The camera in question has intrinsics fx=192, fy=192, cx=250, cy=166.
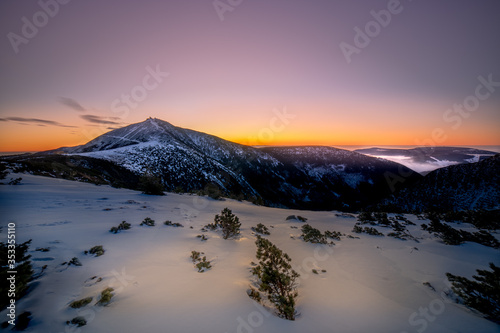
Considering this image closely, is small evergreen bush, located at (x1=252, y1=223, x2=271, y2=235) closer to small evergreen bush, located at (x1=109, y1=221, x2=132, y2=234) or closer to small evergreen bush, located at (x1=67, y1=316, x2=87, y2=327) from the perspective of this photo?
small evergreen bush, located at (x1=109, y1=221, x2=132, y2=234)

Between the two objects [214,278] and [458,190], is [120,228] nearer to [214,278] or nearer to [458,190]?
[214,278]

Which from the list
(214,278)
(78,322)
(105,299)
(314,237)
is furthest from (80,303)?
(314,237)

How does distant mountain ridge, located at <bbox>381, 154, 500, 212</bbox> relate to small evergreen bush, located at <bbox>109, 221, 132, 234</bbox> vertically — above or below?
below

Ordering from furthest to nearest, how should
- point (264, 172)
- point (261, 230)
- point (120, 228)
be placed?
point (264, 172), point (261, 230), point (120, 228)

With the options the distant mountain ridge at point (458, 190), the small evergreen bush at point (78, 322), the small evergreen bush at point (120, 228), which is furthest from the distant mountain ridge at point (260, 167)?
the small evergreen bush at point (78, 322)

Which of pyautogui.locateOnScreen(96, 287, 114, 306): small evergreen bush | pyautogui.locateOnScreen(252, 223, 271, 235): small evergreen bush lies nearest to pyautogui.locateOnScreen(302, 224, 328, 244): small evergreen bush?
pyautogui.locateOnScreen(252, 223, 271, 235): small evergreen bush

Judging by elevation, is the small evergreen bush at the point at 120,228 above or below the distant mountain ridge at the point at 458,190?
above

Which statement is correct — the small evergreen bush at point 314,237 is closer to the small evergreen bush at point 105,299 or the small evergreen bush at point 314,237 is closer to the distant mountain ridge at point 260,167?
the small evergreen bush at point 105,299

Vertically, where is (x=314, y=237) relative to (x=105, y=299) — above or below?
below
